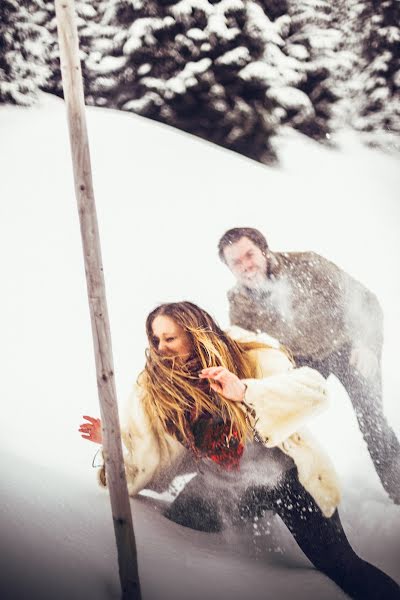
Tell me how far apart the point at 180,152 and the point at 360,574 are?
2.54 meters

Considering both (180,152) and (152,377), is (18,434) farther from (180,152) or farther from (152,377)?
(180,152)

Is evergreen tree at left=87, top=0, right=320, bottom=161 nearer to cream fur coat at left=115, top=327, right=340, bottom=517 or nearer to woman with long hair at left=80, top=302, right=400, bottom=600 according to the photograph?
woman with long hair at left=80, top=302, right=400, bottom=600

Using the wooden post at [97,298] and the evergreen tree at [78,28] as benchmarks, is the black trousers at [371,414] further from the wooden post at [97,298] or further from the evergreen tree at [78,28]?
the evergreen tree at [78,28]

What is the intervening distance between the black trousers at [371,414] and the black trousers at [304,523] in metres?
0.38

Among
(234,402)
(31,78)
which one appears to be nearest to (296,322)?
(234,402)

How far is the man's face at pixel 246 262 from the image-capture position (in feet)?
9.87

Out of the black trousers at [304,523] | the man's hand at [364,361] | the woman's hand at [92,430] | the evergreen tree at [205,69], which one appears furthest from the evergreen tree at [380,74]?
the woman's hand at [92,430]

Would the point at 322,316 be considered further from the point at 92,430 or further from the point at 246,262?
the point at 92,430

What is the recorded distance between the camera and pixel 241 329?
305 centimetres

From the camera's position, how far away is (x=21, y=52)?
283 centimetres

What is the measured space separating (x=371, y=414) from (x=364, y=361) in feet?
0.99

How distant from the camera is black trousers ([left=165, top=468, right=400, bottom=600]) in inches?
117

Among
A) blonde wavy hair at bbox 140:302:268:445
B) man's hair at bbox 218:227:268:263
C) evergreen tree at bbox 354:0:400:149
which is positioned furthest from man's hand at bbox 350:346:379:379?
evergreen tree at bbox 354:0:400:149

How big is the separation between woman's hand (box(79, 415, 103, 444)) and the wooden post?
30 cm
